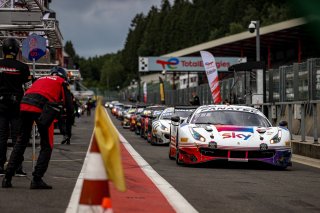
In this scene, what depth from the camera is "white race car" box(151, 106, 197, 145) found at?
21719 millimetres

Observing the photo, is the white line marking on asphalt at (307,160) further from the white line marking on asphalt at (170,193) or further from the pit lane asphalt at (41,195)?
the pit lane asphalt at (41,195)

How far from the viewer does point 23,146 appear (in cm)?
831

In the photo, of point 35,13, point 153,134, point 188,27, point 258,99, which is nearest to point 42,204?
point 35,13

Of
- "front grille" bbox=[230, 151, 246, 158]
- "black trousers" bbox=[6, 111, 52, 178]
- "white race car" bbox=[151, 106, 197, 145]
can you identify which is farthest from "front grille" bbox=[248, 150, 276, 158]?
"white race car" bbox=[151, 106, 197, 145]

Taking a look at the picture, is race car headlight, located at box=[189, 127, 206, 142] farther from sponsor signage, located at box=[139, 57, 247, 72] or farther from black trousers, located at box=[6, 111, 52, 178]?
sponsor signage, located at box=[139, 57, 247, 72]

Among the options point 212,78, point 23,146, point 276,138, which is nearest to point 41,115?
point 23,146

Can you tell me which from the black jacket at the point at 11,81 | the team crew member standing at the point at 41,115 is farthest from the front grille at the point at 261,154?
the team crew member standing at the point at 41,115

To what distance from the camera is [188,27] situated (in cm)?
16512

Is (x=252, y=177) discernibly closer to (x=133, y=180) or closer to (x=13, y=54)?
(x=133, y=180)

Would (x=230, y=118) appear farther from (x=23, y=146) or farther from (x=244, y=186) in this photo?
(x=23, y=146)

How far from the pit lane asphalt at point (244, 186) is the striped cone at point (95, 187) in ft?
8.25

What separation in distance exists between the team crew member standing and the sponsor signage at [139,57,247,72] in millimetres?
67019

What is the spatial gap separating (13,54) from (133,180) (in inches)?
95.3

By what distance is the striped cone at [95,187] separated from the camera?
13.5 feet
